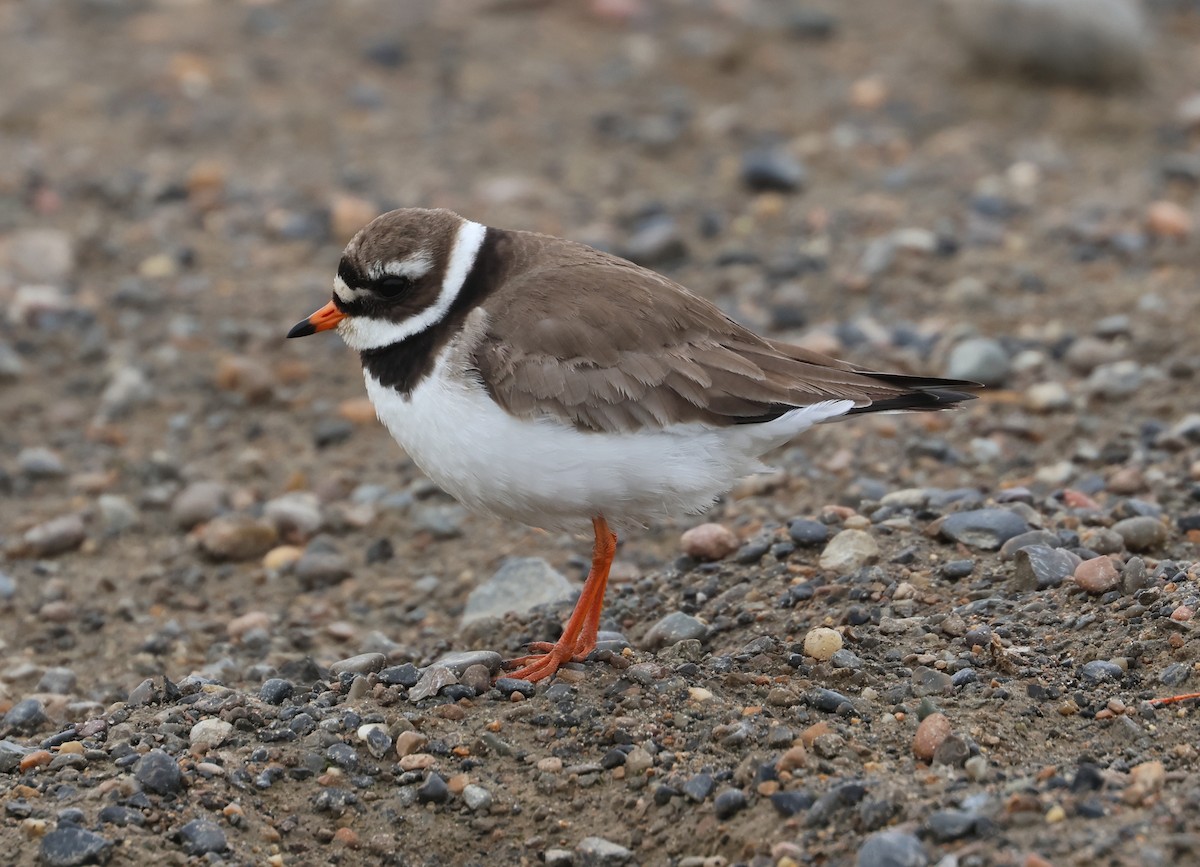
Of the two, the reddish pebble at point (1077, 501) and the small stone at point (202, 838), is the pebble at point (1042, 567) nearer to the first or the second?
Answer: the reddish pebble at point (1077, 501)

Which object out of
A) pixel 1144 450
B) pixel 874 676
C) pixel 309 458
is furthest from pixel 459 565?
pixel 1144 450

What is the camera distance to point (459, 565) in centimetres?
734

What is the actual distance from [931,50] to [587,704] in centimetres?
967

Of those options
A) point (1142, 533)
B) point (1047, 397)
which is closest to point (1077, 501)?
point (1142, 533)

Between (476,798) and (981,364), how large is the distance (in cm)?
474

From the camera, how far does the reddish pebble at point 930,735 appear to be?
468 cm

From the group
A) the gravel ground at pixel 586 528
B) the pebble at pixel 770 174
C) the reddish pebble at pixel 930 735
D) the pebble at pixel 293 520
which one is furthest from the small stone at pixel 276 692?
the pebble at pixel 770 174

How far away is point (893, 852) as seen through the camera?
403 centimetres

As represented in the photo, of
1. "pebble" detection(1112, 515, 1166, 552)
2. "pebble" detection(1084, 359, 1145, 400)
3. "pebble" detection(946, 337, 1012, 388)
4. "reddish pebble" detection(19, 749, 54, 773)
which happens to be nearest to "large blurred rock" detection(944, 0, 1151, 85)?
"pebble" detection(946, 337, 1012, 388)

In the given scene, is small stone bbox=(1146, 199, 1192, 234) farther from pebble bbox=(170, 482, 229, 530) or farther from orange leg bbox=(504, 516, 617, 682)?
pebble bbox=(170, 482, 229, 530)

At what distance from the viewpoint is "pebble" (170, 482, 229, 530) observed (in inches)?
308

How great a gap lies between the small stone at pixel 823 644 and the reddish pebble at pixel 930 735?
71 centimetres

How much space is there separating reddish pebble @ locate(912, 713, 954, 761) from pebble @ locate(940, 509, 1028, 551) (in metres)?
1.51

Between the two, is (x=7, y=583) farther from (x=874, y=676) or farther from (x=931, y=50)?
(x=931, y=50)
